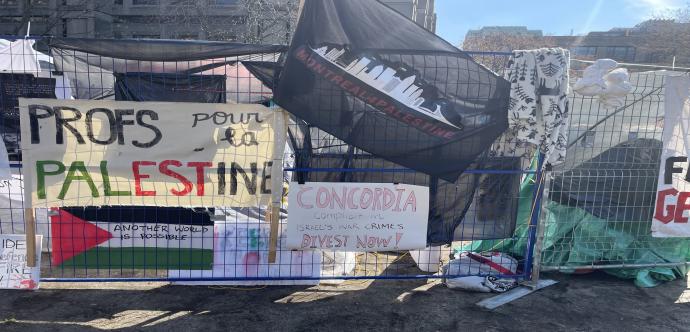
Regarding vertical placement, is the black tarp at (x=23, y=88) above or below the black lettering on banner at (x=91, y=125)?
above

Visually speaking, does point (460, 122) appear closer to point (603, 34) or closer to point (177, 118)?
point (177, 118)

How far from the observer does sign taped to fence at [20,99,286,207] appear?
3.98m

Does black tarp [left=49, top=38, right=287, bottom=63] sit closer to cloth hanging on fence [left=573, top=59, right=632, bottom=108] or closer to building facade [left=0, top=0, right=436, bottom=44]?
cloth hanging on fence [left=573, top=59, right=632, bottom=108]

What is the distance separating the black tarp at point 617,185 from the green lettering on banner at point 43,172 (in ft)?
16.0

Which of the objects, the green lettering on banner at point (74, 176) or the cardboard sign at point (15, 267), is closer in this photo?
the green lettering on banner at point (74, 176)

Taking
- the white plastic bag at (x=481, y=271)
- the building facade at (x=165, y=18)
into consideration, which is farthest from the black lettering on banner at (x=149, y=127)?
the building facade at (x=165, y=18)

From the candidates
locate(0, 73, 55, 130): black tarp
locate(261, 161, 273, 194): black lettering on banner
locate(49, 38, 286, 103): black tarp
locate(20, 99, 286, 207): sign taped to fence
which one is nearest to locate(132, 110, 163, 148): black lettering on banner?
locate(20, 99, 286, 207): sign taped to fence

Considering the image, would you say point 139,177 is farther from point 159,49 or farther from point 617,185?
point 617,185

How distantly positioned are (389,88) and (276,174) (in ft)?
4.12

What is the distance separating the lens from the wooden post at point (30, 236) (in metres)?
4.01

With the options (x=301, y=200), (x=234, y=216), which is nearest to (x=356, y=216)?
(x=301, y=200)

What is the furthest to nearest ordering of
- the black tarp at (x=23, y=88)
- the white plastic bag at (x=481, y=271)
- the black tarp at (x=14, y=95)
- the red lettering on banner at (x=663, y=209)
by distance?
1. the black tarp at (x=23, y=88)
2. the red lettering on banner at (x=663, y=209)
3. the white plastic bag at (x=481, y=271)
4. the black tarp at (x=14, y=95)

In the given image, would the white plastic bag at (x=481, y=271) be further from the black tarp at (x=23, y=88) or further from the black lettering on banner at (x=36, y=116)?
the black tarp at (x=23, y=88)

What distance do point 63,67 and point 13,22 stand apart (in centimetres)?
3701
